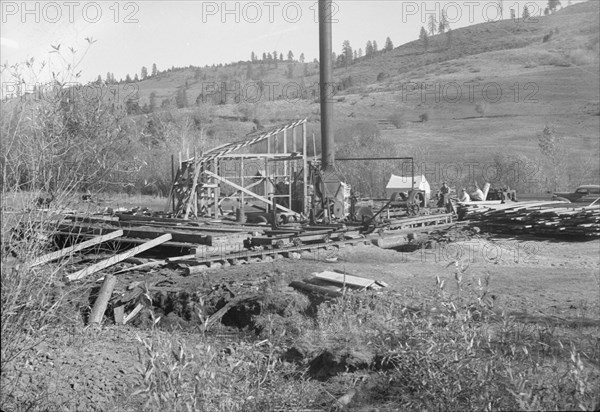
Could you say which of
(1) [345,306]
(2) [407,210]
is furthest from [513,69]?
(1) [345,306]

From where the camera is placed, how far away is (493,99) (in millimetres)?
75188

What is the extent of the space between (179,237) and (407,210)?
8167mm

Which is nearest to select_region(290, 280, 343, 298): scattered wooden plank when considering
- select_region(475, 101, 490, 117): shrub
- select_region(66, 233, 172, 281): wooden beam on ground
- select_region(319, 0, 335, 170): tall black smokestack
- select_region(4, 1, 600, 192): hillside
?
select_region(66, 233, 172, 281): wooden beam on ground

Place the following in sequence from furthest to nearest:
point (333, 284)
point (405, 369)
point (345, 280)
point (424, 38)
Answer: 1. point (424, 38)
2. point (333, 284)
3. point (345, 280)
4. point (405, 369)

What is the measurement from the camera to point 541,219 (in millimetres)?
20109

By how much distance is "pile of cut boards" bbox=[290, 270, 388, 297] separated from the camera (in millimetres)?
10508

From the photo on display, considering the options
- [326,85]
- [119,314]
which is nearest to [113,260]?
[119,314]

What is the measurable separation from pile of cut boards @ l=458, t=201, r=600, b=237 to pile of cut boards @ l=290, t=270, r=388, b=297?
10.1m

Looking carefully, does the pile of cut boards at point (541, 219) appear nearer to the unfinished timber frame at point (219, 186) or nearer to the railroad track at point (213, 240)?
the railroad track at point (213, 240)

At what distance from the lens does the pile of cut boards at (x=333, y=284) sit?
34.5 ft

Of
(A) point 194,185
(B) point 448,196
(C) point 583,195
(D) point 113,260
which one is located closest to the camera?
(D) point 113,260

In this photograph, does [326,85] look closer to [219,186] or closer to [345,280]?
[219,186]

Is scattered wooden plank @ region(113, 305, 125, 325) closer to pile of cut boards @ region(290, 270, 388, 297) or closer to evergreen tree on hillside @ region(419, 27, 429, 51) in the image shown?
pile of cut boards @ region(290, 270, 388, 297)

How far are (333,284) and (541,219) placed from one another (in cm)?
1107
